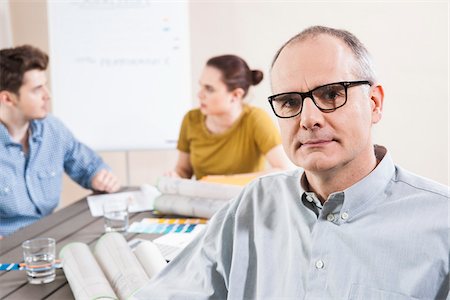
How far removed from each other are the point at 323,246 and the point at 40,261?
0.80 meters

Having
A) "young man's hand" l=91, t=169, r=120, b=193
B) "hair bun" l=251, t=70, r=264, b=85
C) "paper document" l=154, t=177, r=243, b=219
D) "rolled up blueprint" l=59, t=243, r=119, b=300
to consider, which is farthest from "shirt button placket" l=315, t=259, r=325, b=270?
"hair bun" l=251, t=70, r=264, b=85

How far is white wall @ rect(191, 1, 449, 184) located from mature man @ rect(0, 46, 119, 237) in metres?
1.41

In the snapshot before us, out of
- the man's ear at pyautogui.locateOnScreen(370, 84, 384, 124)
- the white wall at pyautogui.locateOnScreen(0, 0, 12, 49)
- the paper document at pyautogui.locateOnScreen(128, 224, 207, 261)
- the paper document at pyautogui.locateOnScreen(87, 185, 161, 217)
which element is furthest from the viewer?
the white wall at pyautogui.locateOnScreen(0, 0, 12, 49)

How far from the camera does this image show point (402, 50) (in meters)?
3.58

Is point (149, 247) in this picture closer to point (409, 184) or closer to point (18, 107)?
point (409, 184)

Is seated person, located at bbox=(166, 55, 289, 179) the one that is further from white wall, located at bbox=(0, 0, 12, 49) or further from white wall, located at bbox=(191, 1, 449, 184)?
white wall, located at bbox=(0, 0, 12, 49)

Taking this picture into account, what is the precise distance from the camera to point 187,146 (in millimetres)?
2875

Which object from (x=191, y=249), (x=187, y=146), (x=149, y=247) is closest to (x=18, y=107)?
(x=187, y=146)

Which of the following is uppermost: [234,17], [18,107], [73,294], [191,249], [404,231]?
[234,17]

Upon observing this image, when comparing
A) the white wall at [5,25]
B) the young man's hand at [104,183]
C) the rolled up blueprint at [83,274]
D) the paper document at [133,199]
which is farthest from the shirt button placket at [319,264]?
the white wall at [5,25]

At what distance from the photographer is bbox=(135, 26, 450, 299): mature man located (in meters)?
0.95

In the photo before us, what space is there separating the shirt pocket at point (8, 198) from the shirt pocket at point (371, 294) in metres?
1.80

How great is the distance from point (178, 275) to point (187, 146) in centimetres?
169

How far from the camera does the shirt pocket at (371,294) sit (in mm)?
938
